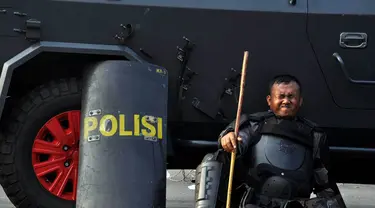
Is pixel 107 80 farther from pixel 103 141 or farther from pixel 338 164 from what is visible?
pixel 338 164

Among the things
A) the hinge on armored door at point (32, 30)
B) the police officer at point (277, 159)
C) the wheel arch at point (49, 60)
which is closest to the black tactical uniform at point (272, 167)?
the police officer at point (277, 159)

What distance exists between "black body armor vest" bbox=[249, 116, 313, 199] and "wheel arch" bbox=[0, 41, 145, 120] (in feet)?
3.53

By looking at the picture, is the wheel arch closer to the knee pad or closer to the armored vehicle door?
the knee pad

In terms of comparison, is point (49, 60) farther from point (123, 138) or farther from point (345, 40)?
point (345, 40)

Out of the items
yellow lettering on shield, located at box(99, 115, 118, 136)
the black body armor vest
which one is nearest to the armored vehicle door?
the black body armor vest

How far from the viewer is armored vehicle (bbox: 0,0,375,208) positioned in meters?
4.42

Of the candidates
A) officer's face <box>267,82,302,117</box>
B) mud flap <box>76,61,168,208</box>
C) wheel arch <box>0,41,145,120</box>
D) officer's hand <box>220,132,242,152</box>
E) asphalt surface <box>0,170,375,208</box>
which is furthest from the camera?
asphalt surface <box>0,170,375,208</box>

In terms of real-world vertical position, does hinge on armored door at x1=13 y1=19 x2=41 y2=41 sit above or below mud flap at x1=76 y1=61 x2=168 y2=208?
above

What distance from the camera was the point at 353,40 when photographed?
4.52 metres

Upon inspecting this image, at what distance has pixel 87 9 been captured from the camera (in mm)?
4441

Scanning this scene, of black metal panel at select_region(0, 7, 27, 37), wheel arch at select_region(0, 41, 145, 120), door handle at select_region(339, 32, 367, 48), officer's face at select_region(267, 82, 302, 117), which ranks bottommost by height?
officer's face at select_region(267, 82, 302, 117)

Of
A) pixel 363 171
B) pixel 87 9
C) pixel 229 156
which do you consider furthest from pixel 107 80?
pixel 363 171

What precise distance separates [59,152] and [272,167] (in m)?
1.45

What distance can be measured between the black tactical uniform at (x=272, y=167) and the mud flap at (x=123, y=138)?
1.46 feet
